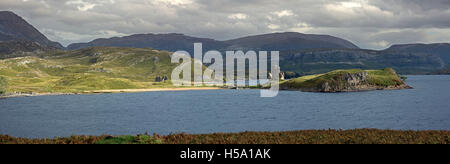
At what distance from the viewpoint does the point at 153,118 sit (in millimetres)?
127938

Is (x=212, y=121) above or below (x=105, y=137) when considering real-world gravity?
below
